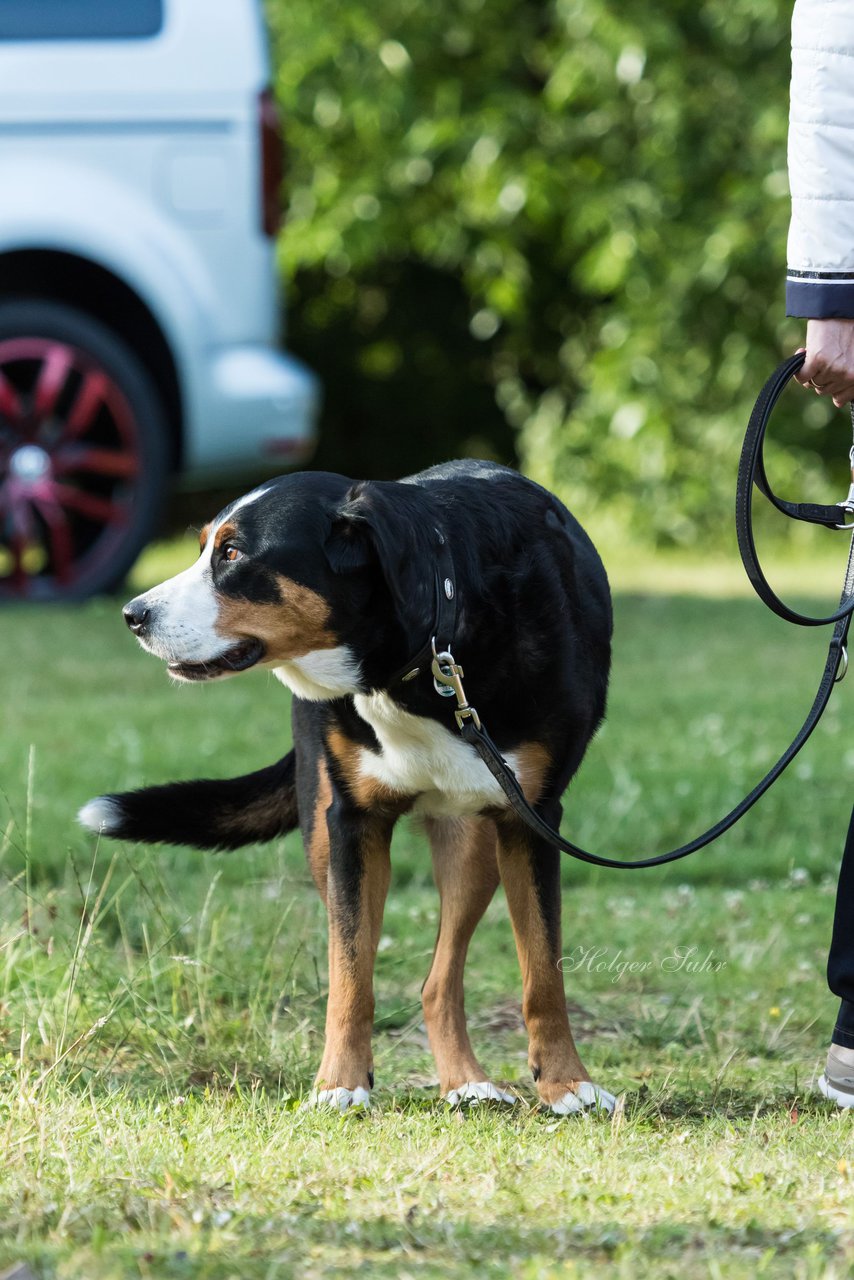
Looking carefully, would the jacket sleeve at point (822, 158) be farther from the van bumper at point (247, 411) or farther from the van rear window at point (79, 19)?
the van rear window at point (79, 19)

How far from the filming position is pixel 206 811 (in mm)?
3637

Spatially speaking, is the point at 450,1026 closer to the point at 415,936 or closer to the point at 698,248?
the point at 415,936

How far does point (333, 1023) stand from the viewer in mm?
3197

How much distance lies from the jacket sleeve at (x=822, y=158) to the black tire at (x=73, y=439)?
5.15 metres

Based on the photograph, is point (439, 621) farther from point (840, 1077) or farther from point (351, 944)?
point (840, 1077)

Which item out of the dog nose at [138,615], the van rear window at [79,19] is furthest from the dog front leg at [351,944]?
the van rear window at [79,19]

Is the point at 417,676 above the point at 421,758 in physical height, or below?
above

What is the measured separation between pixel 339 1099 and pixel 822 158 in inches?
67.6

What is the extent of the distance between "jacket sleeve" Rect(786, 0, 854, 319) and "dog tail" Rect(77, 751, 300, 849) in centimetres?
142

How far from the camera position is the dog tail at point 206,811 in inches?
138

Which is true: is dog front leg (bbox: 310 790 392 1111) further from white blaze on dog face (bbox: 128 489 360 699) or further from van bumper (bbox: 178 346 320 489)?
Answer: van bumper (bbox: 178 346 320 489)

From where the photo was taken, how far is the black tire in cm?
778

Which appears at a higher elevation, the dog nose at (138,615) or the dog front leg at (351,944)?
the dog nose at (138,615)

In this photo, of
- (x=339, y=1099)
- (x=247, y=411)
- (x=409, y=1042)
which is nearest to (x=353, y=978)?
(x=339, y=1099)
